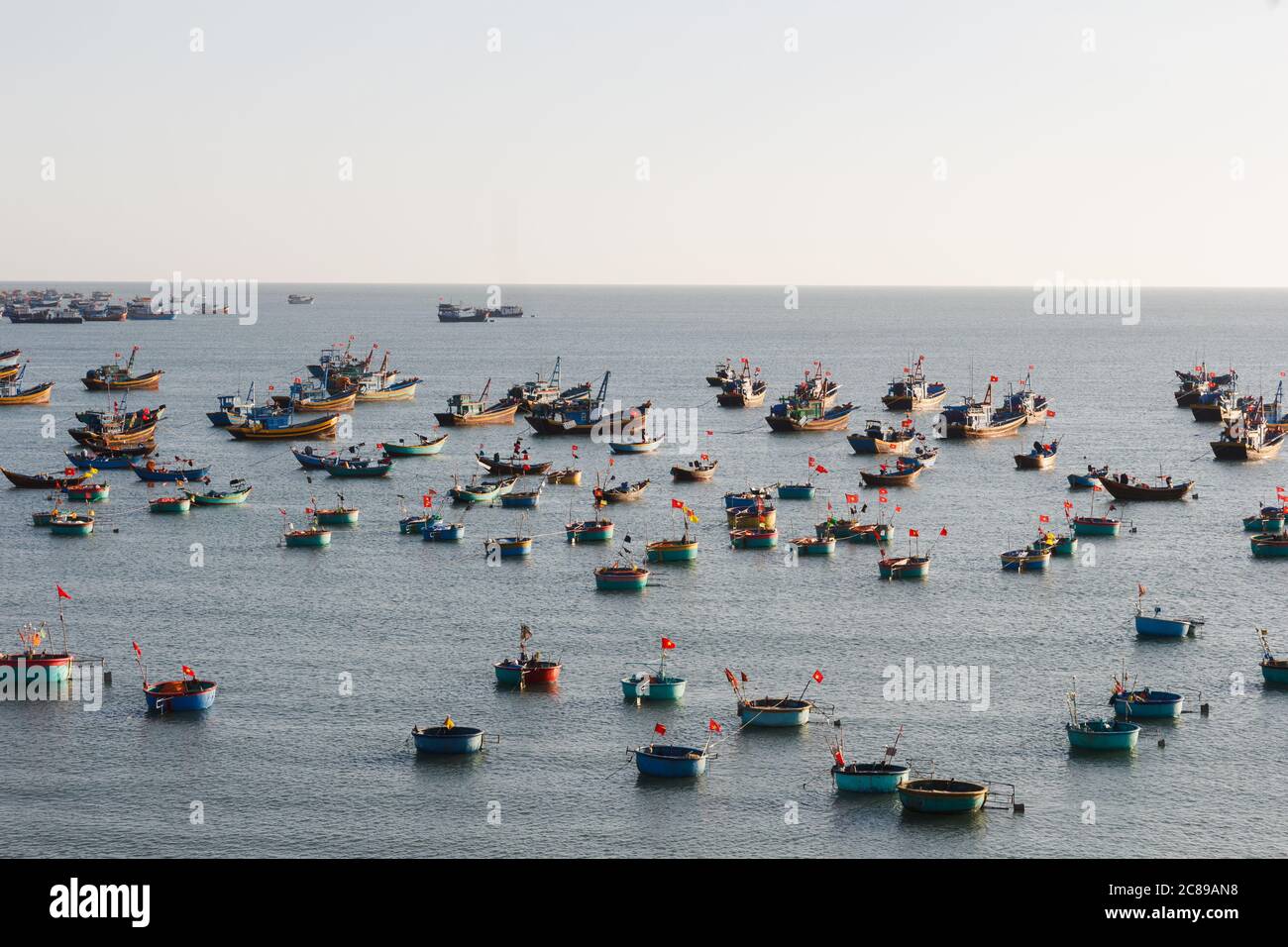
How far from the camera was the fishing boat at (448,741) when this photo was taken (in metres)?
73.8

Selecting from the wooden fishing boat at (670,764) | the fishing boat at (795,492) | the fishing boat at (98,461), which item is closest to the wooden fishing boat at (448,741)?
the wooden fishing boat at (670,764)

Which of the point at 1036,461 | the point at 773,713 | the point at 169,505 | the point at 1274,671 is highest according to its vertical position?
the point at 1036,461

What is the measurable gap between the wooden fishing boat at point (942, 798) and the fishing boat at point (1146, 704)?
52.2 feet

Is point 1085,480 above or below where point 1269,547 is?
above

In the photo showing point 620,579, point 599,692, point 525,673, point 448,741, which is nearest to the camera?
point 448,741

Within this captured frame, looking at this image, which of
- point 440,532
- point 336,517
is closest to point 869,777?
point 440,532

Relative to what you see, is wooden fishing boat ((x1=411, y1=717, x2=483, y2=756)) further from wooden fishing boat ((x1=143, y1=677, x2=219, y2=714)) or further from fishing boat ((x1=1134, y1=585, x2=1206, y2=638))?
fishing boat ((x1=1134, y1=585, x2=1206, y2=638))

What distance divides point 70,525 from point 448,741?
80.9 metres

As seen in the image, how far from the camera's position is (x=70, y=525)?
463 feet

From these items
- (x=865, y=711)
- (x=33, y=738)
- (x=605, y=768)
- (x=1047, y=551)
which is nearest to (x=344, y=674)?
(x=33, y=738)

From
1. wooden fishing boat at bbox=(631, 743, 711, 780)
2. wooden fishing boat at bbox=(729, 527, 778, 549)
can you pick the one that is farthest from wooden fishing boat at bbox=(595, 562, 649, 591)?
wooden fishing boat at bbox=(631, 743, 711, 780)

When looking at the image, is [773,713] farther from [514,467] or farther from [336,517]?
[514,467]
